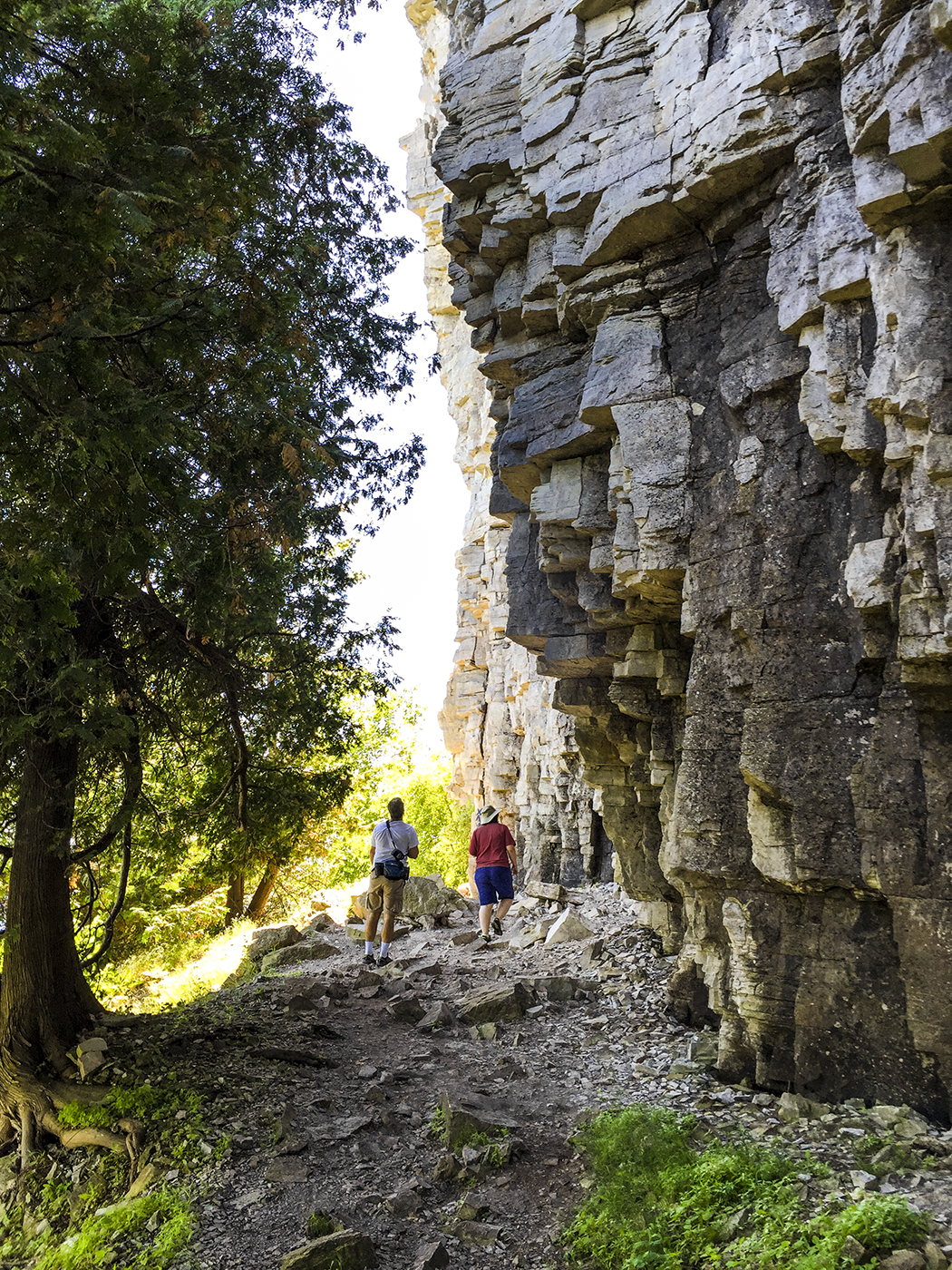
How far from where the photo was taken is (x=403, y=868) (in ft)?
36.8

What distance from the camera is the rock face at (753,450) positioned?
585cm

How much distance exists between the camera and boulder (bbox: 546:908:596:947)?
1245 cm

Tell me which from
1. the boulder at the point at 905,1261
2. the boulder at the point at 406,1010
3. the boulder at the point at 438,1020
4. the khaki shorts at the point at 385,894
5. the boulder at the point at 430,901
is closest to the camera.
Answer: the boulder at the point at 905,1261

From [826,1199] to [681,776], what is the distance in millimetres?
3676

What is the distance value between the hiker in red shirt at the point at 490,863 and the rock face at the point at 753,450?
2177 mm

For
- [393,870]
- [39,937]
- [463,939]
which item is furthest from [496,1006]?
[39,937]

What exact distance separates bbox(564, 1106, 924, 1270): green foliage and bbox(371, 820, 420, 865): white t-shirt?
543 cm

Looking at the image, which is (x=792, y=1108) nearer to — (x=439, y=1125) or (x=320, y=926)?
(x=439, y=1125)

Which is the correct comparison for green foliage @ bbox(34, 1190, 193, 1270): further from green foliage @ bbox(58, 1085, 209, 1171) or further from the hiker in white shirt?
the hiker in white shirt

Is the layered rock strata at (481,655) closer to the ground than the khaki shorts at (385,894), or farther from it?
farther from it

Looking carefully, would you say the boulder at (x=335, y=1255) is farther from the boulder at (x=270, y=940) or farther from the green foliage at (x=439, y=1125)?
the boulder at (x=270, y=940)

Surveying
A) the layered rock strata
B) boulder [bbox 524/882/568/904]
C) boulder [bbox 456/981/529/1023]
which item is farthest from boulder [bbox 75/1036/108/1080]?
the layered rock strata

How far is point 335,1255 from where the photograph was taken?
5.36m

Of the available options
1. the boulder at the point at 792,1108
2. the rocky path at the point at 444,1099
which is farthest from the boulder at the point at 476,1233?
the boulder at the point at 792,1108
